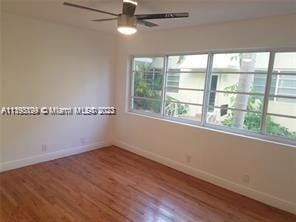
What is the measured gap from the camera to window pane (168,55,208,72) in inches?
142

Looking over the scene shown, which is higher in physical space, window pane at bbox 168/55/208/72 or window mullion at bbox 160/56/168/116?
window pane at bbox 168/55/208/72

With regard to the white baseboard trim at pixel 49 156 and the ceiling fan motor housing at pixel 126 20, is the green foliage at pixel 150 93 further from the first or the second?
the ceiling fan motor housing at pixel 126 20

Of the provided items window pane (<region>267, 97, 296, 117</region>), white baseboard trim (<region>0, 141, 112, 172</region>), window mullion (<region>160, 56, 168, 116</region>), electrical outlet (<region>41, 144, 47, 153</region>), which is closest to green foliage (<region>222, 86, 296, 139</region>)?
window pane (<region>267, 97, 296, 117</region>)


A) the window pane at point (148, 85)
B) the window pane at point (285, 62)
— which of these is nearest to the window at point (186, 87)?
the window pane at point (148, 85)

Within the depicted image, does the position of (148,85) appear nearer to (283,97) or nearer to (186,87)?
(186,87)

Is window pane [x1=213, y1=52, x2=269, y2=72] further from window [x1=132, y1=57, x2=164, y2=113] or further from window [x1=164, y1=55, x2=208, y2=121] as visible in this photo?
window [x1=132, y1=57, x2=164, y2=113]

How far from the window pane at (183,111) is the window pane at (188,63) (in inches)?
24.4

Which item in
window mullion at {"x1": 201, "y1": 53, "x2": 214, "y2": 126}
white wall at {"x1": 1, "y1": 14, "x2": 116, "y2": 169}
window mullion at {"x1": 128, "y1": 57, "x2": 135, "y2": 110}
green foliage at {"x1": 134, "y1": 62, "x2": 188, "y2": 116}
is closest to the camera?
white wall at {"x1": 1, "y1": 14, "x2": 116, "y2": 169}

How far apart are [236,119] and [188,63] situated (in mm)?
1234

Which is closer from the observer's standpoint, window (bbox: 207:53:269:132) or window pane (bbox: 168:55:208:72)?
window (bbox: 207:53:269:132)

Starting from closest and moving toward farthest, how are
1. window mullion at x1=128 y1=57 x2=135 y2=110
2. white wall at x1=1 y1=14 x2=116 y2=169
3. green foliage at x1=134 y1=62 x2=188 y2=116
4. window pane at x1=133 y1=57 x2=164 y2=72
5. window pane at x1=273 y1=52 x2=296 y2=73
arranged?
window pane at x1=273 y1=52 x2=296 y2=73 < white wall at x1=1 y1=14 x2=116 y2=169 < green foliage at x1=134 y1=62 x2=188 y2=116 < window pane at x1=133 y1=57 x2=164 y2=72 < window mullion at x1=128 y1=57 x2=135 y2=110

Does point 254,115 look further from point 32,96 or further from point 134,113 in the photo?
point 32,96

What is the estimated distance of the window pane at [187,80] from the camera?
3.63 metres

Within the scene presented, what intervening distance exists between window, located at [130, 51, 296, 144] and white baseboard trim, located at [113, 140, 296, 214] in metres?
0.76
